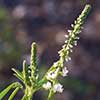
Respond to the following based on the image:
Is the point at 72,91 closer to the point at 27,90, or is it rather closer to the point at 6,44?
the point at 6,44

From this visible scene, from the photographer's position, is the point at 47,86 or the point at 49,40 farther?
the point at 49,40

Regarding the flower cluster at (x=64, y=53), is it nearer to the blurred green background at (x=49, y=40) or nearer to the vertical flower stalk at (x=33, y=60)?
the vertical flower stalk at (x=33, y=60)

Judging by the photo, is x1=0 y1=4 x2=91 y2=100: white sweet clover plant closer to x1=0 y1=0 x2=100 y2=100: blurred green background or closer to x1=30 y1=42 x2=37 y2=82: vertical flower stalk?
x1=30 y1=42 x2=37 y2=82: vertical flower stalk

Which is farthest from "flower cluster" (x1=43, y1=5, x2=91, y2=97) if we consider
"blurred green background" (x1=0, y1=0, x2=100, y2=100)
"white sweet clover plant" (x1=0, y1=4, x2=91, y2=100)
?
"blurred green background" (x1=0, y1=0, x2=100, y2=100)

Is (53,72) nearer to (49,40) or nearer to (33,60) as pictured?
(33,60)

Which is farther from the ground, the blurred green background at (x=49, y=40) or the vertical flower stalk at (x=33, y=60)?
the blurred green background at (x=49, y=40)

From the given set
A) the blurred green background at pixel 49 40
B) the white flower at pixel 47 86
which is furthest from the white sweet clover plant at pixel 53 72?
the blurred green background at pixel 49 40

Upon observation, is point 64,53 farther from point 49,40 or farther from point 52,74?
point 49,40

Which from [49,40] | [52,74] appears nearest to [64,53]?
[52,74]

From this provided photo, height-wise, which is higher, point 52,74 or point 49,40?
point 49,40
